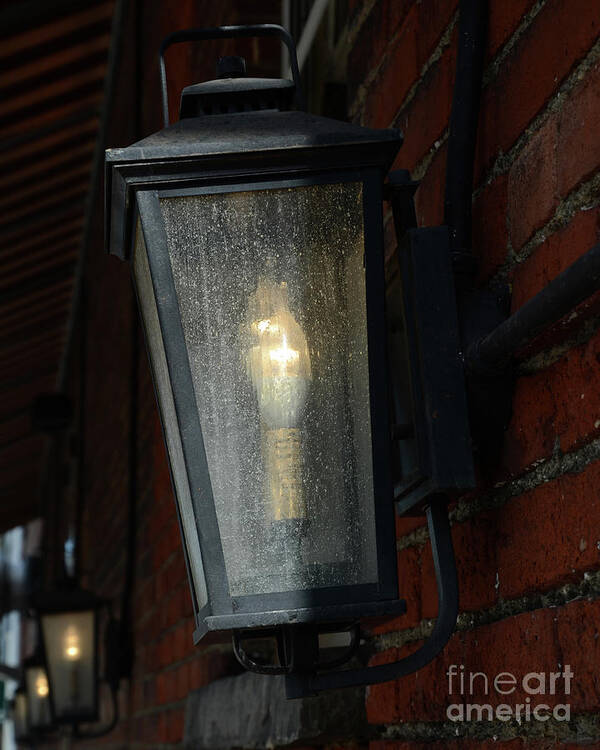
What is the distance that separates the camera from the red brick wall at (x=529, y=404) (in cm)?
83

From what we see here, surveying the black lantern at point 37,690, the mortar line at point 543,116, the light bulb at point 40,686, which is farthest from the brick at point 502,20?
the light bulb at point 40,686

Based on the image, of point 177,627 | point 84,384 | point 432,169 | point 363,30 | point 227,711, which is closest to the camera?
point 432,169

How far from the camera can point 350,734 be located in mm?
1420

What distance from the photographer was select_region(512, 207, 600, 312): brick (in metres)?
0.83

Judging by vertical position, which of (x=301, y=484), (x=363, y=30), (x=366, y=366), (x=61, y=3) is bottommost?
(x=301, y=484)

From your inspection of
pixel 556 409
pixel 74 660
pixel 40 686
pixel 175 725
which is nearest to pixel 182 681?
pixel 175 725

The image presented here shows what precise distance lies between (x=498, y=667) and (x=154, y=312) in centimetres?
44

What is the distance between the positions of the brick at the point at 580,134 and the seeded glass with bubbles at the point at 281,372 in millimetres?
174

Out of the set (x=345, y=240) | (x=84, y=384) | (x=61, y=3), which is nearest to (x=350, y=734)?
(x=345, y=240)

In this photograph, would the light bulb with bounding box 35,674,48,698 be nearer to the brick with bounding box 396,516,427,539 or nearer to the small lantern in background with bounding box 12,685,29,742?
the small lantern in background with bounding box 12,685,29,742

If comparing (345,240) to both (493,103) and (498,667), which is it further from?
(498,667)

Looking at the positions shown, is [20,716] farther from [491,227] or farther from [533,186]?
[533,186]

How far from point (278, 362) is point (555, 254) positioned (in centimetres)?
24

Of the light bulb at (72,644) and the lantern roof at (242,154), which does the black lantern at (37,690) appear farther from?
the lantern roof at (242,154)
